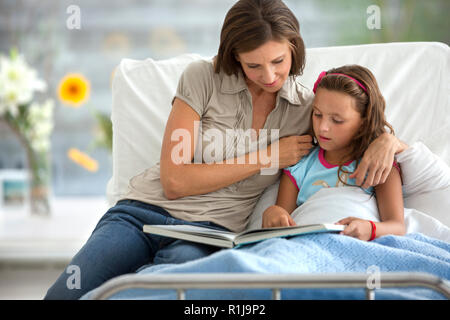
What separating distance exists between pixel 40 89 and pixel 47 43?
25 centimetres

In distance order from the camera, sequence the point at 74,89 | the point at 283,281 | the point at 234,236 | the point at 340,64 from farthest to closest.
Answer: the point at 74,89 → the point at 340,64 → the point at 234,236 → the point at 283,281

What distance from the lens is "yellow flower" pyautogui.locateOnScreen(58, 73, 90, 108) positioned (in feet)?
8.93

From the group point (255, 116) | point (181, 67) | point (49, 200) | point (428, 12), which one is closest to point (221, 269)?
point (255, 116)

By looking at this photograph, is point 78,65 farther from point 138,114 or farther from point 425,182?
point 425,182

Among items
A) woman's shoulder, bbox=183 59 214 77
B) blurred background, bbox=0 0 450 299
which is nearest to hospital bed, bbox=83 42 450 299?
woman's shoulder, bbox=183 59 214 77

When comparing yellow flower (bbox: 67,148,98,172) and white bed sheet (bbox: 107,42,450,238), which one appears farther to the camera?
yellow flower (bbox: 67,148,98,172)

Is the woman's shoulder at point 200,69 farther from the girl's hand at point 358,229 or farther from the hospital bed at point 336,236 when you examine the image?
the girl's hand at point 358,229

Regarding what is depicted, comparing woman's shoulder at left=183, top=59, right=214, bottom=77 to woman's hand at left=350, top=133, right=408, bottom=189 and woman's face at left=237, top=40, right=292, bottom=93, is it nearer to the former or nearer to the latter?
woman's face at left=237, top=40, right=292, bottom=93

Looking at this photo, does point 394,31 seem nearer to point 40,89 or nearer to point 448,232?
point 448,232

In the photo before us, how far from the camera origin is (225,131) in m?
1.50

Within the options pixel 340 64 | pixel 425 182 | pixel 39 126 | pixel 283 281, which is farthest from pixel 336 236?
pixel 39 126

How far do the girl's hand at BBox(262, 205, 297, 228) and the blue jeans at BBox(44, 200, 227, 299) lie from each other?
16 centimetres

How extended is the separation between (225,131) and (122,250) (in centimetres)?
44

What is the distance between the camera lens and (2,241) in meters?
2.62
